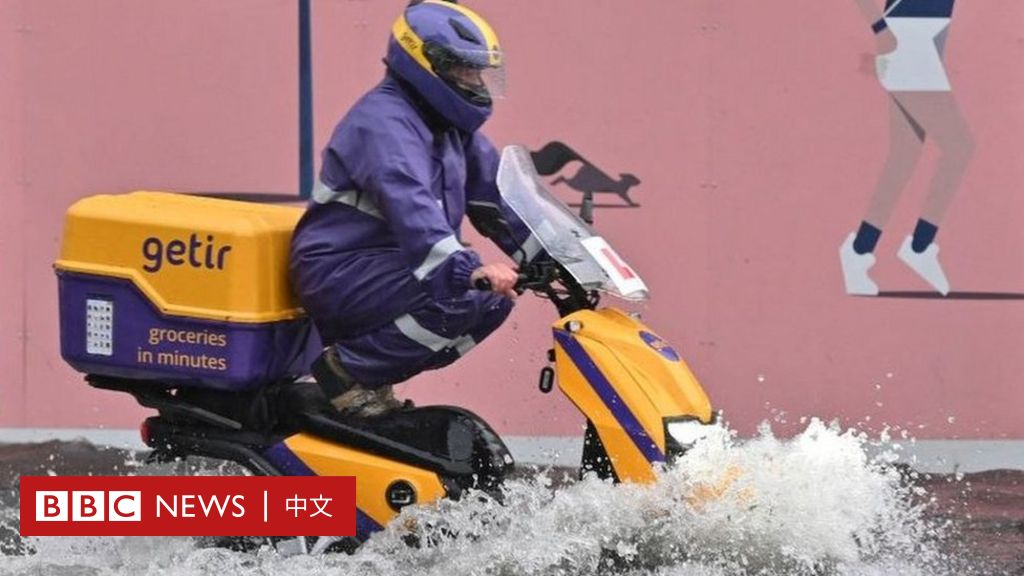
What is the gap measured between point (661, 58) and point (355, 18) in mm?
1116

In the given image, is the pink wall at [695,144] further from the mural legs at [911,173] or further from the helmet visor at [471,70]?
the helmet visor at [471,70]

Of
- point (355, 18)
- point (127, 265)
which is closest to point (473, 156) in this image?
point (127, 265)

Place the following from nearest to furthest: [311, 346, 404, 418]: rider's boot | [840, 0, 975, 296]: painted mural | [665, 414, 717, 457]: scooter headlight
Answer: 1. [665, 414, 717, 457]: scooter headlight
2. [311, 346, 404, 418]: rider's boot
3. [840, 0, 975, 296]: painted mural

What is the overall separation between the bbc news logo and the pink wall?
79.2 inches

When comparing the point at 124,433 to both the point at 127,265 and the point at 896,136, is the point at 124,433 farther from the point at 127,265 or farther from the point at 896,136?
the point at 896,136

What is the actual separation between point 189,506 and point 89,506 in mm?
302

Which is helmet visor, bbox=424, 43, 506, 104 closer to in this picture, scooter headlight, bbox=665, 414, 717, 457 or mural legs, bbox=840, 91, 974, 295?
scooter headlight, bbox=665, 414, 717, 457

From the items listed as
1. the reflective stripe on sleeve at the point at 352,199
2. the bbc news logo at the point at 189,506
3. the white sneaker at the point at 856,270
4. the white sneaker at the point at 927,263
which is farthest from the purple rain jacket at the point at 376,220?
the white sneaker at the point at 927,263

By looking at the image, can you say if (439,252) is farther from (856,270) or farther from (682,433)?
(856,270)

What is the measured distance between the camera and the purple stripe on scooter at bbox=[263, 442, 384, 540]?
5.11 m

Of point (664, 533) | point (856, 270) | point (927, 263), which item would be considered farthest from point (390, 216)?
point (927, 263)

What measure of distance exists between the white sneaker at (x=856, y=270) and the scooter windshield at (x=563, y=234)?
87.2 inches

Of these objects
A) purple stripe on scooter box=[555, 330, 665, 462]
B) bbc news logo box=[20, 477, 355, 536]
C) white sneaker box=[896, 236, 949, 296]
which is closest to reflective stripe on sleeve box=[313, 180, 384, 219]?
purple stripe on scooter box=[555, 330, 665, 462]

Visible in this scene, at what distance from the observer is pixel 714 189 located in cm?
715
